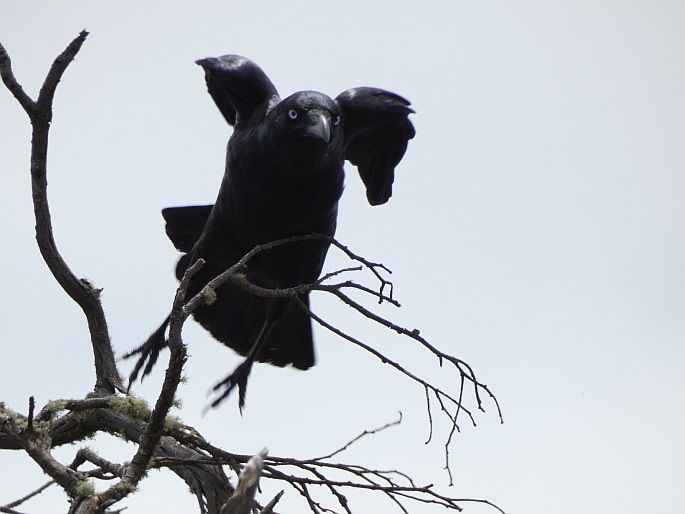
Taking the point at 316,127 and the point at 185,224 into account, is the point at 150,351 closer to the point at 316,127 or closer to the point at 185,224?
the point at 185,224

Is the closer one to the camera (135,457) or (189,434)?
(135,457)

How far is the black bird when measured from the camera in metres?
4.20

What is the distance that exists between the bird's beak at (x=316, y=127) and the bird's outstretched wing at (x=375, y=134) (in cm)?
49

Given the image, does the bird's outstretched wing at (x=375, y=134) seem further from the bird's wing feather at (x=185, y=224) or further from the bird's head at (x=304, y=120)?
the bird's wing feather at (x=185, y=224)

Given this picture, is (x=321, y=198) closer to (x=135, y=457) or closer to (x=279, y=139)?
(x=279, y=139)

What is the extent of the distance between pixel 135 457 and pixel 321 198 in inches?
68.1

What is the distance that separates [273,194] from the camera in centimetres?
420

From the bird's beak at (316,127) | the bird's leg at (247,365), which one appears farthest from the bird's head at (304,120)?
the bird's leg at (247,365)

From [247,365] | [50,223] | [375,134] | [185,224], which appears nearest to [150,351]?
[247,365]

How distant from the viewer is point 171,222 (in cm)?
497

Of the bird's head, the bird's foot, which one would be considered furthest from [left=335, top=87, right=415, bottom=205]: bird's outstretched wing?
the bird's foot

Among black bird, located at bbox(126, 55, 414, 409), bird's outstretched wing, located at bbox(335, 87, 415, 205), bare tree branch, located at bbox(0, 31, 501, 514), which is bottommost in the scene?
bare tree branch, located at bbox(0, 31, 501, 514)

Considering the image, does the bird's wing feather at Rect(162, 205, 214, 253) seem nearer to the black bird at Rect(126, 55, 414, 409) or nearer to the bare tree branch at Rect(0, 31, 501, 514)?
the black bird at Rect(126, 55, 414, 409)

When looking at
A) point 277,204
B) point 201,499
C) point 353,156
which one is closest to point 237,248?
point 277,204
